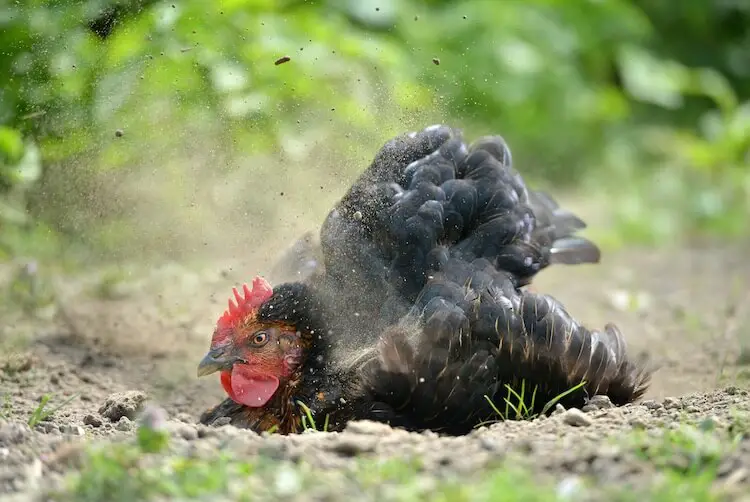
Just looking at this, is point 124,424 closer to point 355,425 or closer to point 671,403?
point 355,425

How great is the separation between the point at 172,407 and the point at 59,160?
4.59 ft

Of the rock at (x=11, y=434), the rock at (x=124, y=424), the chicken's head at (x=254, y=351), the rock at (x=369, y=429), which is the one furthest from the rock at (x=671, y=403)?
the rock at (x=11, y=434)

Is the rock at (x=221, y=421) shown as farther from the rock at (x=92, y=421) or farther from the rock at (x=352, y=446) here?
the rock at (x=352, y=446)

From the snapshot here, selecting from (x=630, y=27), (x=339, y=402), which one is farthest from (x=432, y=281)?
(x=630, y=27)

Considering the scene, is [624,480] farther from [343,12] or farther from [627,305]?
[343,12]

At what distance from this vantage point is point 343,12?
28.0ft

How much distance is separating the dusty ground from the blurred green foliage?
24.9 inches

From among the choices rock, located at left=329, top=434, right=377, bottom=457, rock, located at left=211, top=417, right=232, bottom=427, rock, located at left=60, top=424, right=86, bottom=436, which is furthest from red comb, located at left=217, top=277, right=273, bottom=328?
rock, located at left=329, top=434, right=377, bottom=457

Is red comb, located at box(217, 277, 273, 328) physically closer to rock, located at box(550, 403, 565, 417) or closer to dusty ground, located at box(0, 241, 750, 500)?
dusty ground, located at box(0, 241, 750, 500)

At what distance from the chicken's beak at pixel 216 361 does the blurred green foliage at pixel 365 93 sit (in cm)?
110

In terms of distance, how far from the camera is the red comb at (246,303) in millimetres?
4074

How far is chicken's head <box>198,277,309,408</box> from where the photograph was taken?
13.3ft

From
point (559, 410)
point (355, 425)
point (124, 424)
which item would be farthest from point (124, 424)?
point (559, 410)

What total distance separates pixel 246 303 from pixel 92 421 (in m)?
0.77
